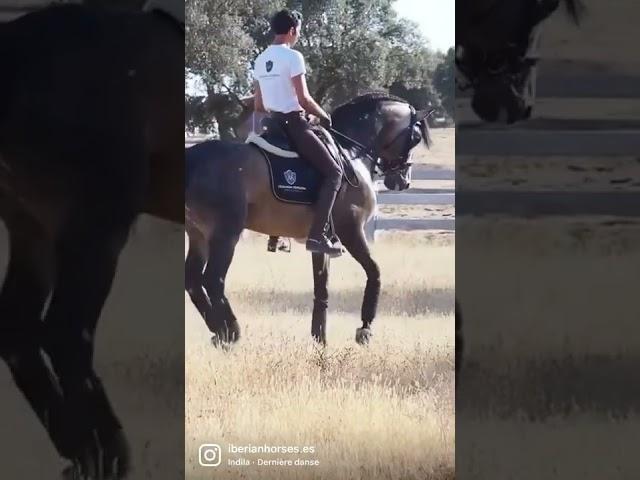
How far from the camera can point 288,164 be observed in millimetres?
3750

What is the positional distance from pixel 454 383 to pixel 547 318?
0.52 metres

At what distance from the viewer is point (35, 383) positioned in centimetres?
376

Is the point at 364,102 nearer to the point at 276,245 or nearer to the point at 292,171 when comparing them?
the point at 292,171

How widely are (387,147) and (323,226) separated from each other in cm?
48

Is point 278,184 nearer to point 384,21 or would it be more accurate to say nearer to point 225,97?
point 225,97

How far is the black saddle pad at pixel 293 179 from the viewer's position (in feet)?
12.3

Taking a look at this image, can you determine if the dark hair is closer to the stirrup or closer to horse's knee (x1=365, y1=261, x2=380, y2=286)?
the stirrup

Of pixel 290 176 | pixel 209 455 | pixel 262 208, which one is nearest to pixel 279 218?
pixel 262 208

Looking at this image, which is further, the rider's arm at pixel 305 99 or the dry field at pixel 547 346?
the dry field at pixel 547 346

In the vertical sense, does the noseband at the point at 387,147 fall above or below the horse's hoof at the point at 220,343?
above

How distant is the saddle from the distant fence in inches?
8.8

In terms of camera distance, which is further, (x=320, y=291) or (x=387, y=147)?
(x=387, y=147)

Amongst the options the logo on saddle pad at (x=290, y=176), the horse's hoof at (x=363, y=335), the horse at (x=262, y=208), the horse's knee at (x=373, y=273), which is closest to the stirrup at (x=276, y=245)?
the horse at (x=262, y=208)

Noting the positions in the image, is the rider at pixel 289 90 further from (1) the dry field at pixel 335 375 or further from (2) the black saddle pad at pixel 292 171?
(1) the dry field at pixel 335 375
